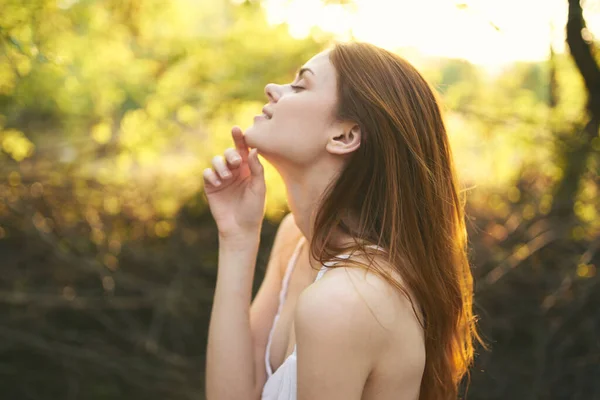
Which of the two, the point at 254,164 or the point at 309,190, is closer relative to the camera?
the point at 309,190

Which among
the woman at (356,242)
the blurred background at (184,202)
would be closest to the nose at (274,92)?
the woman at (356,242)

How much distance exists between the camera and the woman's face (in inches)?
60.3

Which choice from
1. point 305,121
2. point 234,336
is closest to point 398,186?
point 305,121

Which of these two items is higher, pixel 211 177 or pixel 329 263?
pixel 211 177

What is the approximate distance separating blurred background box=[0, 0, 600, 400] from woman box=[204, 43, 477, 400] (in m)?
1.46

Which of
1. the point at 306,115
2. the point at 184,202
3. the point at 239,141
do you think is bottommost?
the point at 184,202

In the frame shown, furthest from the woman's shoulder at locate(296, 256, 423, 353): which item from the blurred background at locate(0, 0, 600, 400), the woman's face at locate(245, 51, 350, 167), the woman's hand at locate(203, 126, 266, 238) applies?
the blurred background at locate(0, 0, 600, 400)

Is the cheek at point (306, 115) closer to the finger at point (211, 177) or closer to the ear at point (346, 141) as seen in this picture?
the ear at point (346, 141)

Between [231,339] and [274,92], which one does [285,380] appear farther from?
[274,92]

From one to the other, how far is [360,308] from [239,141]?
75 cm

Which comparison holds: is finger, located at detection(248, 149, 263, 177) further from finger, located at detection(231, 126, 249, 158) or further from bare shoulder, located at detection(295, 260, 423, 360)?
bare shoulder, located at detection(295, 260, 423, 360)

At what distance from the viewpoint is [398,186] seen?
1.48m

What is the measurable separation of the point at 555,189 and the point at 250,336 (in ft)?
7.05

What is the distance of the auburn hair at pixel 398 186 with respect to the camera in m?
1.47
